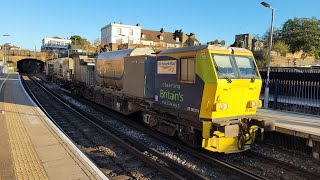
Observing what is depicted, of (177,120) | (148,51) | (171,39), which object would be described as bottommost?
(177,120)

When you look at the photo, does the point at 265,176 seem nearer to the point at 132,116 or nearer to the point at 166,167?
Result: the point at 166,167

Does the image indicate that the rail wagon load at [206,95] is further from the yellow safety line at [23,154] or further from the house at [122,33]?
the house at [122,33]

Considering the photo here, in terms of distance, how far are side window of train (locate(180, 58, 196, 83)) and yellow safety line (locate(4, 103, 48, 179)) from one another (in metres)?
5.01

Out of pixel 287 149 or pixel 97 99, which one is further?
pixel 97 99

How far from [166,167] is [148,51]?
686 cm

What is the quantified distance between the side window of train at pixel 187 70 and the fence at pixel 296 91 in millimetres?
9088

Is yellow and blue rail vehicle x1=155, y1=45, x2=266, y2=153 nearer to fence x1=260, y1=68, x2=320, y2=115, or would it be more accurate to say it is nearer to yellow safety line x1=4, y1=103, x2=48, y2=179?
yellow safety line x1=4, y1=103, x2=48, y2=179

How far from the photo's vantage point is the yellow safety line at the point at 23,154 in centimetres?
652

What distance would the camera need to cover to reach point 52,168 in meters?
6.91

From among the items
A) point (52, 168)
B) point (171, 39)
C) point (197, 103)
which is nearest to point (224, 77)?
point (197, 103)

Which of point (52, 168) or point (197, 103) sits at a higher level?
point (197, 103)

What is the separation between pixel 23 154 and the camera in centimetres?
789

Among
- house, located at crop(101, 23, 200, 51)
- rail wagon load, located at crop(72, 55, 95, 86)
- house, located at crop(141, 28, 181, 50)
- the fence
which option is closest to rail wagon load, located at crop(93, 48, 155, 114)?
rail wagon load, located at crop(72, 55, 95, 86)

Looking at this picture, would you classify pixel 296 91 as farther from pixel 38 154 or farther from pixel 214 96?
pixel 38 154
